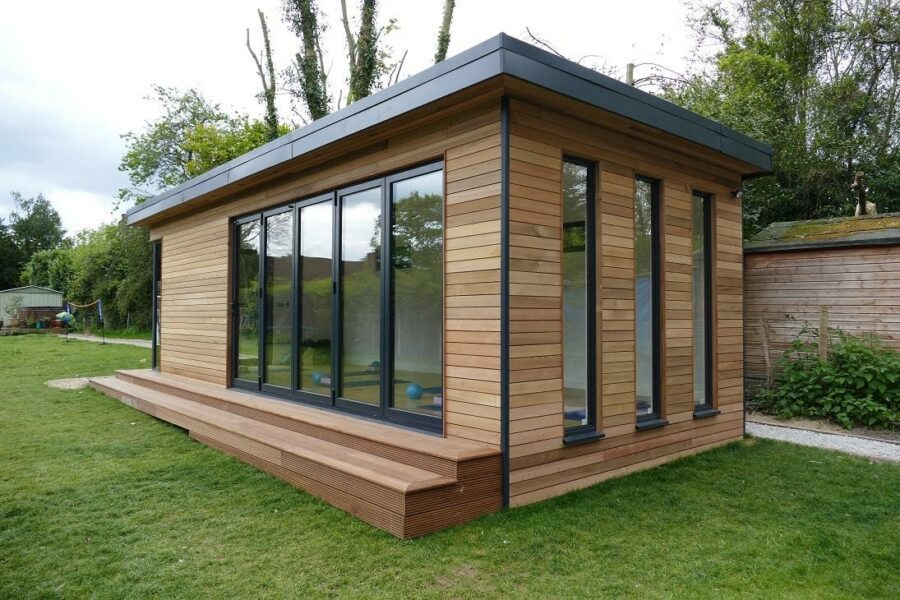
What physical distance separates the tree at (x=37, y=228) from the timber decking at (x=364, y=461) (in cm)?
4296

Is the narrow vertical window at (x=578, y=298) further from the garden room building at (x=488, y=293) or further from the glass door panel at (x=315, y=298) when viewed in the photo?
the glass door panel at (x=315, y=298)

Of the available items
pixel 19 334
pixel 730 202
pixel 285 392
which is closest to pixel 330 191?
pixel 285 392

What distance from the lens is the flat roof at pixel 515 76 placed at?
320cm

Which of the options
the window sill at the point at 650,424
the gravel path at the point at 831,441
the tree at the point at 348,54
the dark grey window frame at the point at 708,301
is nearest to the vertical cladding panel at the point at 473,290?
the window sill at the point at 650,424

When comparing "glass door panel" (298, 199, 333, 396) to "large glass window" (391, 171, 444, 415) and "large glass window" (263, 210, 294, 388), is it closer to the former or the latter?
"large glass window" (263, 210, 294, 388)

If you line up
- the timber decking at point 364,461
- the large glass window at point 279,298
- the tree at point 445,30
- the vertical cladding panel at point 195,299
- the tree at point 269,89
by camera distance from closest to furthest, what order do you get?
the timber decking at point 364,461, the large glass window at point 279,298, the vertical cladding panel at point 195,299, the tree at point 445,30, the tree at point 269,89

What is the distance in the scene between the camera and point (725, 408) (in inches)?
202

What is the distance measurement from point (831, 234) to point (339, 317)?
5.78 meters

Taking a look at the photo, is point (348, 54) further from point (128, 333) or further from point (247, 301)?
point (128, 333)

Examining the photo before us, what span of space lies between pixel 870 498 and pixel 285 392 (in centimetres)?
470

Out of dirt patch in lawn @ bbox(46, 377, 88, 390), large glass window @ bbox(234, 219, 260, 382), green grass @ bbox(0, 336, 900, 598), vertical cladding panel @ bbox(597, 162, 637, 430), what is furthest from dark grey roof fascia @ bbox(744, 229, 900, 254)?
dirt patch in lawn @ bbox(46, 377, 88, 390)

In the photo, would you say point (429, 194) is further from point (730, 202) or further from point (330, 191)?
point (730, 202)

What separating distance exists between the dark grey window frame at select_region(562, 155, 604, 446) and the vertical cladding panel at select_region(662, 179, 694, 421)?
841 millimetres

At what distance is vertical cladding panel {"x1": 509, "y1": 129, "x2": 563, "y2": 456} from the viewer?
341 centimetres
